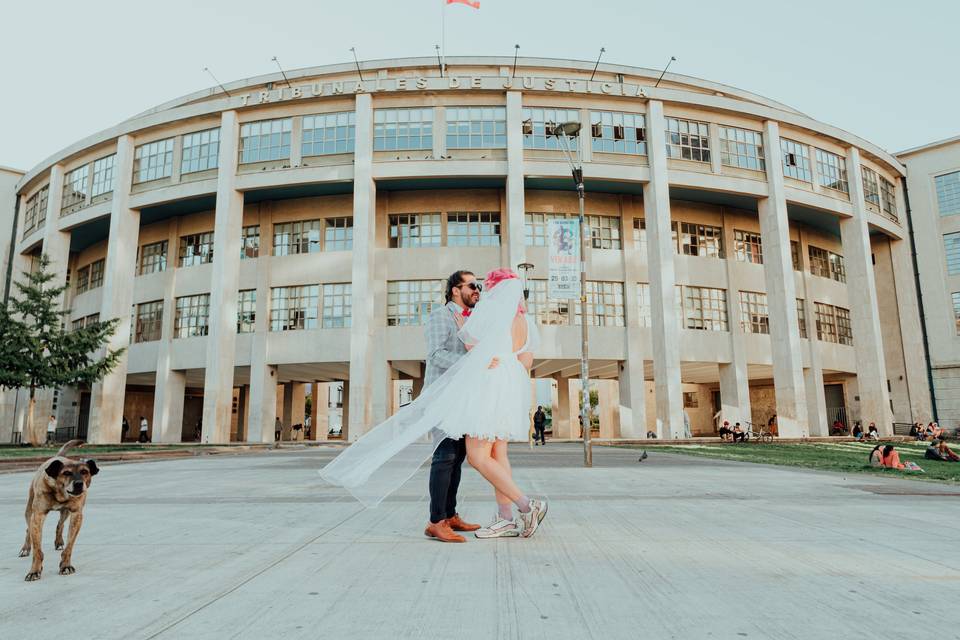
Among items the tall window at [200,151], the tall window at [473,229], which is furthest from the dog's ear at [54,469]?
the tall window at [200,151]

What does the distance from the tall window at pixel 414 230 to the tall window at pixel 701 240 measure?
45.9 ft

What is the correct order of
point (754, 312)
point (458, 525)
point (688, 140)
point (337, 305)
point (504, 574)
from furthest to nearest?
point (754, 312), point (688, 140), point (337, 305), point (458, 525), point (504, 574)

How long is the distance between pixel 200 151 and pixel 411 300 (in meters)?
14.4

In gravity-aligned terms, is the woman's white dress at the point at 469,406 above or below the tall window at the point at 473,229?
below

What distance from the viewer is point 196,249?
3494cm

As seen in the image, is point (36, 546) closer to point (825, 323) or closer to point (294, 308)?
point (294, 308)

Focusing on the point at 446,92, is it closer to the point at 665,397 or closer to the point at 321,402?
the point at 665,397

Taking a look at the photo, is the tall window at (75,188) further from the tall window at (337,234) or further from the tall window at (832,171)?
the tall window at (832,171)

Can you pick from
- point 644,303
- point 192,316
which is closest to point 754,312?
point 644,303

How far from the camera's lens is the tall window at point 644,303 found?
32.3 meters

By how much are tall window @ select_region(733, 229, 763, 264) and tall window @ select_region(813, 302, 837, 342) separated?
15.7 feet

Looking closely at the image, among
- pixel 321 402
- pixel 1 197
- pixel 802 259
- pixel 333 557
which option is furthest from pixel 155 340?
pixel 802 259

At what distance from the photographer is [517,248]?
28953 mm

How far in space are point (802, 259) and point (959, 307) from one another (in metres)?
10.6
